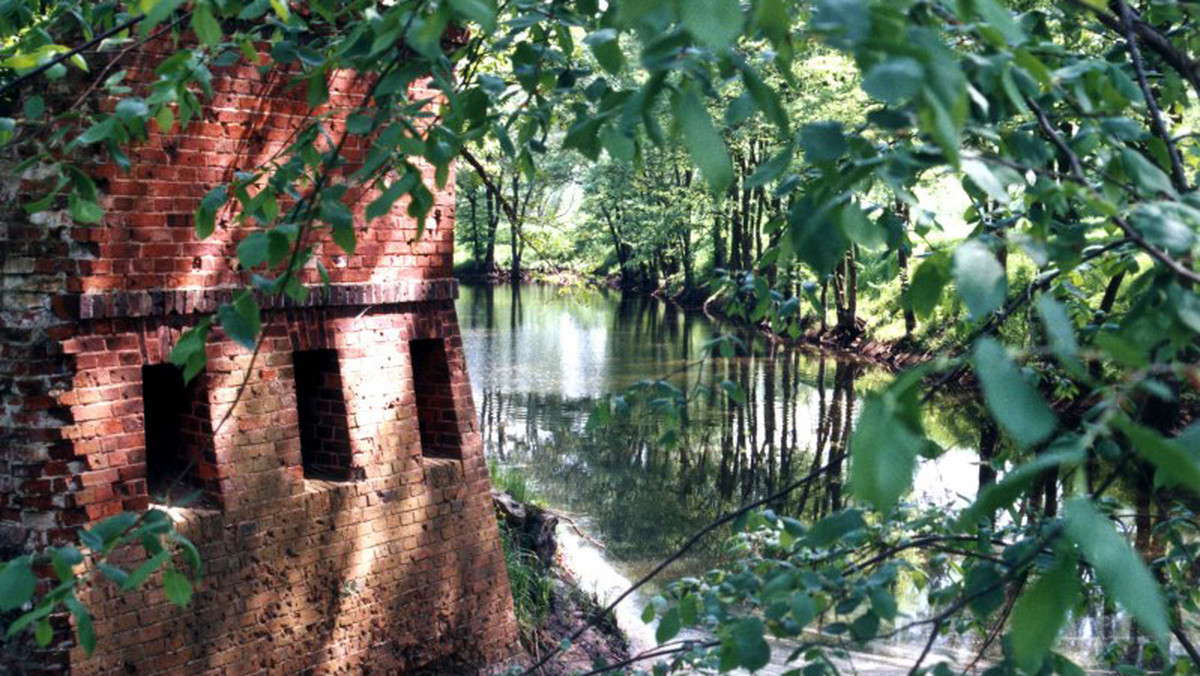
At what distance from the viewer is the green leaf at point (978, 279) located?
1.40m

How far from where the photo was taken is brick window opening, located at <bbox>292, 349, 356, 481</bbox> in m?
5.43

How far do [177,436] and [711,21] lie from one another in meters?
4.61

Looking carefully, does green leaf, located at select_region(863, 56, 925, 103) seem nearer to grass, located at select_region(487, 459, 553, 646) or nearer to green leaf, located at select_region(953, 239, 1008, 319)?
green leaf, located at select_region(953, 239, 1008, 319)

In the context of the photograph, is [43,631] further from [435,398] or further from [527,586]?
[527,586]

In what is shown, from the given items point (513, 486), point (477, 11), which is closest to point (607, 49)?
point (477, 11)

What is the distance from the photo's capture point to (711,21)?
1.24 metres

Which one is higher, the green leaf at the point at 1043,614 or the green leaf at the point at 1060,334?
the green leaf at the point at 1060,334

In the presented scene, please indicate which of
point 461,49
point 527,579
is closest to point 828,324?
point 527,579

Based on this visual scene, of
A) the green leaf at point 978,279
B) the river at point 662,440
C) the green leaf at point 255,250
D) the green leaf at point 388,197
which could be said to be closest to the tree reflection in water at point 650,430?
the river at point 662,440

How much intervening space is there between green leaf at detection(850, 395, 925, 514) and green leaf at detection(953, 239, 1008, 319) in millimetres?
287

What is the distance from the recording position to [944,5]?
5.37 feet

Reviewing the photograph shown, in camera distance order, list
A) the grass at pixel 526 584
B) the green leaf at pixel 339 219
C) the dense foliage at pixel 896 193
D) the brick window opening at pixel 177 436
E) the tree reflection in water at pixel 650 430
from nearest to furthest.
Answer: the dense foliage at pixel 896 193 → the green leaf at pixel 339 219 → the brick window opening at pixel 177 436 → the grass at pixel 526 584 → the tree reflection in water at pixel 650 430

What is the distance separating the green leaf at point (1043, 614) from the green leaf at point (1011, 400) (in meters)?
0.18

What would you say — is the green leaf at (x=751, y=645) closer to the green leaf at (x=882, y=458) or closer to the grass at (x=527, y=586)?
the green leaf at (x=882, y=458)
